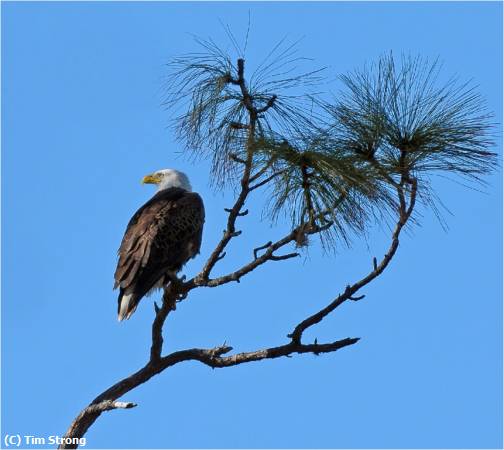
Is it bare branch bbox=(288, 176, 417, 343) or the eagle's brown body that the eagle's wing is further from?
bare branch bbox=(288, 176, 417, 343)

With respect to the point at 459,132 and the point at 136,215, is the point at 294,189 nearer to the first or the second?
the point at 459,132

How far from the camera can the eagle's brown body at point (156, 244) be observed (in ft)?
18.0

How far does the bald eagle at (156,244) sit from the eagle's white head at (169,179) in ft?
1.50

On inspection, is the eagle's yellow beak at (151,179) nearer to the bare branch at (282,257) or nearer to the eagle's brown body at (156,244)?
the eagle's brown body at (156,244)

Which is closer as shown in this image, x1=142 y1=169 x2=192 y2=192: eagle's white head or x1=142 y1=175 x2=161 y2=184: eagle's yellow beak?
x1=142 y1=169 x2=192 y2=192: eagle's white head

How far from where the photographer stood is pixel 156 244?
5688 millimetres

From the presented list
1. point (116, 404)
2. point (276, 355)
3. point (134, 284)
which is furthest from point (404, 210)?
point (134, 284)

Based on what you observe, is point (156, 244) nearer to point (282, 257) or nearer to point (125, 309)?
point (125, 309)

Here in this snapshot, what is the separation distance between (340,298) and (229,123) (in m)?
0.97

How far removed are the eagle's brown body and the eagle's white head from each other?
0.57 metres

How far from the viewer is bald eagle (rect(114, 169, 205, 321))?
5.48m

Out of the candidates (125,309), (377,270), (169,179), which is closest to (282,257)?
(377,270)

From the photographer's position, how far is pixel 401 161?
13.8 feet

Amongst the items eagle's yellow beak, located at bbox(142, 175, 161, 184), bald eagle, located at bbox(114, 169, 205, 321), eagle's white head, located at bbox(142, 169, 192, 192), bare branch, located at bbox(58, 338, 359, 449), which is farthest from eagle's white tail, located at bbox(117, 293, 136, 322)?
eagle's yellow beak, located at bbox(142, 175, 161, 184)
